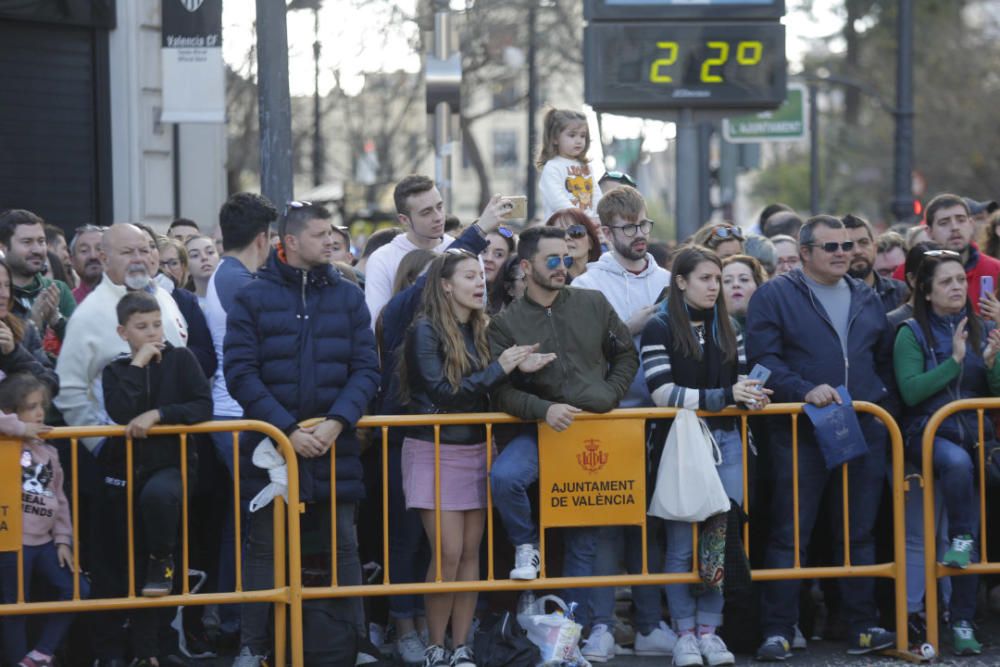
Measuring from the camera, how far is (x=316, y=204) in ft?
25.5

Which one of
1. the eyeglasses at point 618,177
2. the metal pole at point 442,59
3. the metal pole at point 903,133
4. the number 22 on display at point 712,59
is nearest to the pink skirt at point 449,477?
the eyeglasses at point 618,177

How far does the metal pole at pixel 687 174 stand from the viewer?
1134cm

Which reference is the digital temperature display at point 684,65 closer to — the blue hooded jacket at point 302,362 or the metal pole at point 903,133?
the blue hooded jacket at point 302,362

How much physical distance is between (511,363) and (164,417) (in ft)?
5.24

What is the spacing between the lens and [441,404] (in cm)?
770

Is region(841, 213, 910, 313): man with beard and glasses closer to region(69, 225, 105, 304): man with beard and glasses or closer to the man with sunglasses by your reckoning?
the man with sunglasses

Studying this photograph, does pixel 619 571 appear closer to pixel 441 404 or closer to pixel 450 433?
pixel 450 433

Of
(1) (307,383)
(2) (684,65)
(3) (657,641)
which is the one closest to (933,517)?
(3) (657,641)

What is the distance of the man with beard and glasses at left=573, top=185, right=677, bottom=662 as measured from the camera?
8.16 metres

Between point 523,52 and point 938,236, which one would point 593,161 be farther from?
point 523,52

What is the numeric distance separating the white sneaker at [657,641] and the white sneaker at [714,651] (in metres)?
0.19

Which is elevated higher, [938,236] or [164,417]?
[938,236]

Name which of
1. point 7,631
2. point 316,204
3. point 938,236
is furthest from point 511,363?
point 938,236

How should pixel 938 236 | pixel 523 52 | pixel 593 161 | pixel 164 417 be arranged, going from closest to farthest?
1. pixel 164 417
2. pixel 938 236
3. pixel 593 161
4. pixel 523 52
